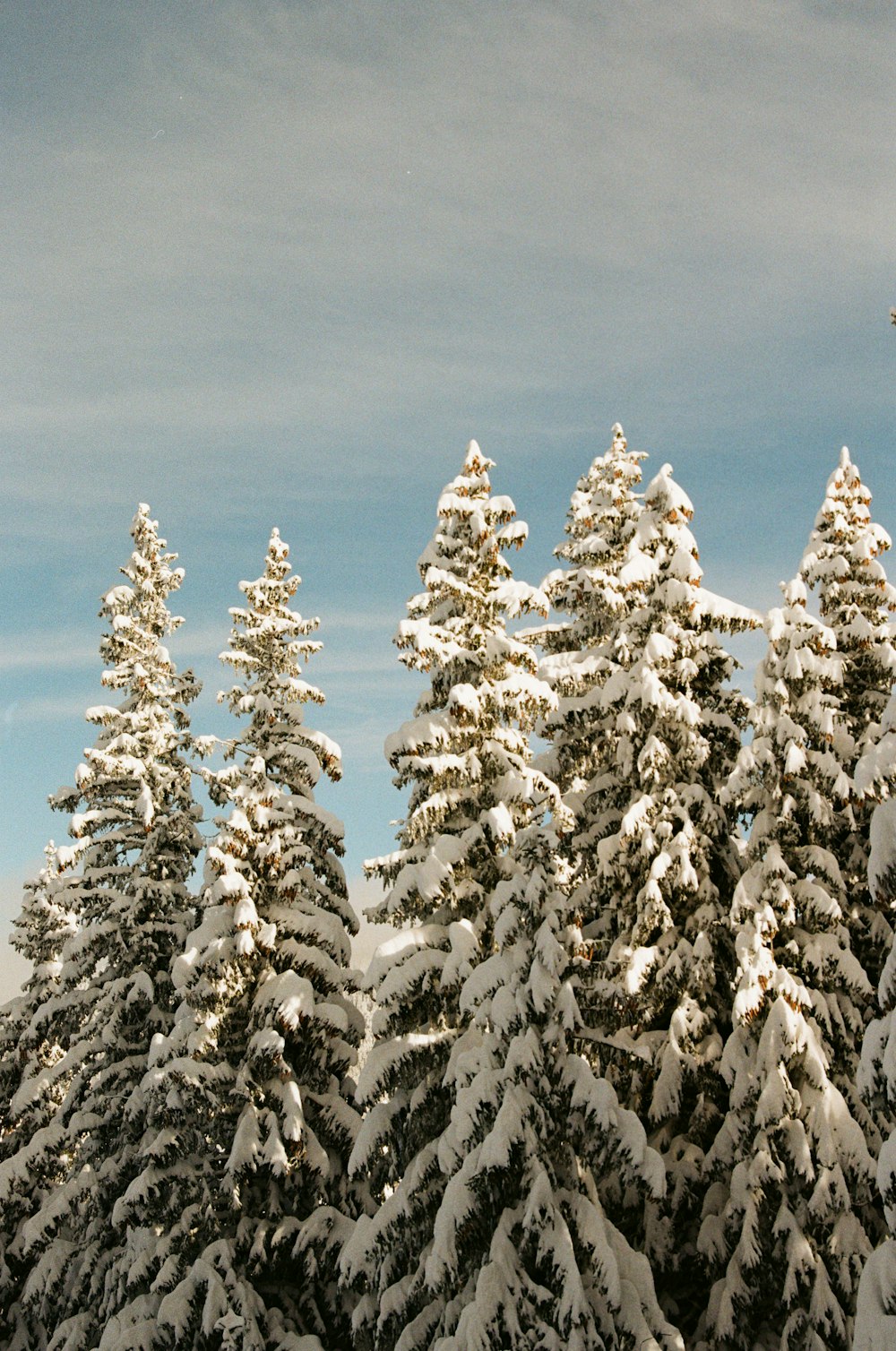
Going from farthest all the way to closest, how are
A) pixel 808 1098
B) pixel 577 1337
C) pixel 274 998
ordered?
pixel 274 998 < pixel 808 1098 < pixel 577 1337

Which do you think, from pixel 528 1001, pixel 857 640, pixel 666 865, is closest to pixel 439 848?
pixel 528 1001

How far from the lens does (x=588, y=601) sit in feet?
78.5

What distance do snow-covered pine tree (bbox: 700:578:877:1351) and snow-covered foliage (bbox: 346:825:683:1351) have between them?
2.45 m

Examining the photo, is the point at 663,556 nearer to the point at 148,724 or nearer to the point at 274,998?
the point at 274,998

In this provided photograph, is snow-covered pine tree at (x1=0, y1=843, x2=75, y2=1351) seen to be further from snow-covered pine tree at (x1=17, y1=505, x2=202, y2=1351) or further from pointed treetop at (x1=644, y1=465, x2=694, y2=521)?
pointed treetop at (x1=644, y1=465, x2=694, y2=521)

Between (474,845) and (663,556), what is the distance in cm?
805

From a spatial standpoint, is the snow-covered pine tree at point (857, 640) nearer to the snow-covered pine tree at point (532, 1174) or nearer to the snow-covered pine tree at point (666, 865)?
the snow-covered pine tree at point (666, 865)

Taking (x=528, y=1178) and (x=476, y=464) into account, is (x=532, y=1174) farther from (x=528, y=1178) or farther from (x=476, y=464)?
(x=476, y=464)

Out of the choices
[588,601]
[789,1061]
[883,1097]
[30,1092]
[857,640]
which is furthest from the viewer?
[30,1092]

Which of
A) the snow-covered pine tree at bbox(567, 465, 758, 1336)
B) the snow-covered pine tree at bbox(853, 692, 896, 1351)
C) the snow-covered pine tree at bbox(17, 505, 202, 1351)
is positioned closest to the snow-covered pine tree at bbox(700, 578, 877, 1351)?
the snow-covered pine tree at bbox(567, 465, 758, 1336)

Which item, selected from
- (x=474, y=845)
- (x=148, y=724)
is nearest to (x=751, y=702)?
(x=474, y=845)

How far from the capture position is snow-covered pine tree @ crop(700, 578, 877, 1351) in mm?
16375

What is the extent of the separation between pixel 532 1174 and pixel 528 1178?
10 centimetres

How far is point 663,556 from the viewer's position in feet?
73.9
